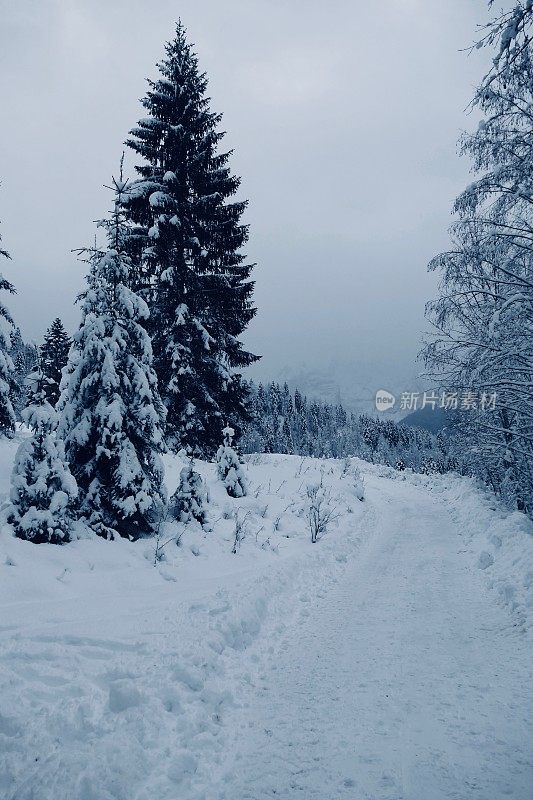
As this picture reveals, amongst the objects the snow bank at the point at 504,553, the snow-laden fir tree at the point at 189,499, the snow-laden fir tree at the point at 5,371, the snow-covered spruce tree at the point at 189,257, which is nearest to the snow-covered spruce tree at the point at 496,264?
the snow bank at the point at 504,553

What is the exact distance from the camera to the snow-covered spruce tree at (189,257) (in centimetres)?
1389

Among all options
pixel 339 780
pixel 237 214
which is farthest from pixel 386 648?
pixel 237 214

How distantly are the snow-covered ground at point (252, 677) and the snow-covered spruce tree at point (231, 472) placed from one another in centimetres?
441

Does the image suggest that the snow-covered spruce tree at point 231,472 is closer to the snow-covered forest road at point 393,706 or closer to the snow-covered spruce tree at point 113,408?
the snow-covered spruce tree at point 113,408

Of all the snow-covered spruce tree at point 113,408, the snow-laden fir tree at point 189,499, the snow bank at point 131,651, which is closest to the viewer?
the snow bank at point 131,651

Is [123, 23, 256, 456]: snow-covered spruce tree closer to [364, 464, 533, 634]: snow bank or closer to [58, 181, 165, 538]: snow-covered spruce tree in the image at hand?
[58, 181, 165, 538]: snow-covered spruce tree

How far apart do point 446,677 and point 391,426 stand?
136 metres

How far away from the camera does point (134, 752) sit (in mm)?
2986

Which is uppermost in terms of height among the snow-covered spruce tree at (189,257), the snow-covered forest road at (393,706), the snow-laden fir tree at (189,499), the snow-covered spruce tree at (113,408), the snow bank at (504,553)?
the snow-covered spruce tree at (189,257)

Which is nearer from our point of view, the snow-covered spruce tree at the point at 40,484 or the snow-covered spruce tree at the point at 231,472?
the snow-covered spruce tree at the point at 40,484

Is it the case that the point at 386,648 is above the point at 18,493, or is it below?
below

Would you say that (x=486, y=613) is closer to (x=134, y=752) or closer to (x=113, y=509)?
(x=134, y=752)

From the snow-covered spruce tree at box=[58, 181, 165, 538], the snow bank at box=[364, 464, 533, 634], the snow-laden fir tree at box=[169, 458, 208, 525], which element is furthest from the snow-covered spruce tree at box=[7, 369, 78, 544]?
the snow bank at box=[364, 464, 533, 634]

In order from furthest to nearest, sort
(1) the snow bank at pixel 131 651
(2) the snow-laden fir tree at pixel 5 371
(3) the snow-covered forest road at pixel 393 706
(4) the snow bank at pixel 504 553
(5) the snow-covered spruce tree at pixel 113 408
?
(2) the snow-laden fir tree at pixel 5 371
(5) the snow-covered spruce tree at pixel 113 408
(4) the snow bank at pixel 504 553
(3) the snow-covered forest road at pixel 393 706
(1) the snow bank at pixel 131 651
